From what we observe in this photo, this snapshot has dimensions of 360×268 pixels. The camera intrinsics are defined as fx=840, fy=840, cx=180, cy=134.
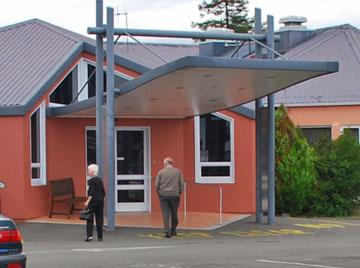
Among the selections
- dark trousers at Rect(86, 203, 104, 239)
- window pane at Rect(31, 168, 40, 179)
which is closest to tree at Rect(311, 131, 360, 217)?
window pane at Rect(31, 168, 40, 179)

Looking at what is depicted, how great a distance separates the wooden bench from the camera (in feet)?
69.9

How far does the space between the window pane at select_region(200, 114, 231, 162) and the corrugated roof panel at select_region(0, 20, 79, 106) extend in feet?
14.8

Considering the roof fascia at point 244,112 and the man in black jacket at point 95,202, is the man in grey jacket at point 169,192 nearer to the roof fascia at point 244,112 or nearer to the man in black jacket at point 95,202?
the man in black jacket at point 95,202

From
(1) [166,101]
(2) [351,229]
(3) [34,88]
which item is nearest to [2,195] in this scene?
(3) [34,88]

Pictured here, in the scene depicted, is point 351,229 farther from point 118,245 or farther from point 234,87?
point 118,245

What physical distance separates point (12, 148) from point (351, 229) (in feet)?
27.3

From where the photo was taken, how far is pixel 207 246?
15828 millimetres

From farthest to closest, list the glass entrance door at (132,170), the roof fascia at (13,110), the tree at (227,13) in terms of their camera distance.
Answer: the tree at (227,13) → the glass entrance door at (132,170) → the roof fascia at (13,110)

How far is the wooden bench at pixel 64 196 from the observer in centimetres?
2130

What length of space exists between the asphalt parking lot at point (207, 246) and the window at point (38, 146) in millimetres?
1879

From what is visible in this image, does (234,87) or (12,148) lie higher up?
(234,87)

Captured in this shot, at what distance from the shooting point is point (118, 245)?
1605 centimetres

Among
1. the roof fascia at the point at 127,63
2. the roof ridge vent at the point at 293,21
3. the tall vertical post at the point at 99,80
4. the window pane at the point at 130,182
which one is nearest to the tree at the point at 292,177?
the window pane at the point at 130,182

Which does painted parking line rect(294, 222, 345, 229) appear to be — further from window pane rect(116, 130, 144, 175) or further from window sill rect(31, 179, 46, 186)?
window sill rect(31, 179, 46, 186)
